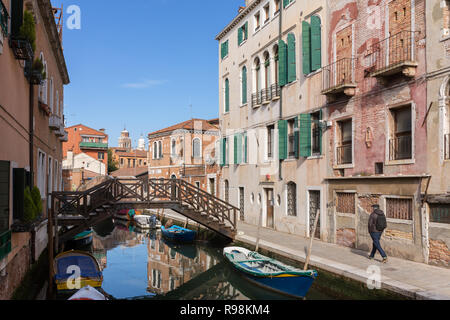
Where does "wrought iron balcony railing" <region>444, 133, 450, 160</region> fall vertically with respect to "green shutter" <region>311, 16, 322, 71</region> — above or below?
below

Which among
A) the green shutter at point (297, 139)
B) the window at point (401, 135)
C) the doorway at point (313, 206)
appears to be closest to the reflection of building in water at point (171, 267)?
the doorway at point (313, 206)

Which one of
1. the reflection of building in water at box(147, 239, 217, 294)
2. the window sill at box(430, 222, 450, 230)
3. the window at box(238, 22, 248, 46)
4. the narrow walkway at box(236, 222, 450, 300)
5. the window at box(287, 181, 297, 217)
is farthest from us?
the window at box(238, 22, 248, 46)

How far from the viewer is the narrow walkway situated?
7609 mm

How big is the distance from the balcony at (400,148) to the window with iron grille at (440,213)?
143cm

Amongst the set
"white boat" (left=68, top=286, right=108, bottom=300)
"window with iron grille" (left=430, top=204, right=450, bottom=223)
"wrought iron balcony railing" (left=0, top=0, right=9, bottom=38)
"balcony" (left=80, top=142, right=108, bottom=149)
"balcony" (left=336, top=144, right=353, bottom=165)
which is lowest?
"white boat" (left=68, top=286, right=108, bottom=300)

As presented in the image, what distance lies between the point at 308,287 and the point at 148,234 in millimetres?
15433

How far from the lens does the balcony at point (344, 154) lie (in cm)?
1287

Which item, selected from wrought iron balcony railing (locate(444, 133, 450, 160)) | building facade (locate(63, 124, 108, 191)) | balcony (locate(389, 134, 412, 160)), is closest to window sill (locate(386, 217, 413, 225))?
balcony (locate(389, 134, 412, 160))

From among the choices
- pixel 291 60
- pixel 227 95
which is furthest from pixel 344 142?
pixel 227 95

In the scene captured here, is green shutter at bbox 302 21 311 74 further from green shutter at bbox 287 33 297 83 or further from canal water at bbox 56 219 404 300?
canal water at bbox 56 219 404 300

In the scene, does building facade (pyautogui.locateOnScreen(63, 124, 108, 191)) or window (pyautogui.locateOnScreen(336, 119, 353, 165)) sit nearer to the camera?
window (pyautogui.locateOnScreen(336, 119, 353, 165))

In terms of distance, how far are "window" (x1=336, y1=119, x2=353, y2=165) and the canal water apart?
4.32 meters

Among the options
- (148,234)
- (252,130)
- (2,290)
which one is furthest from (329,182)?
(148,234)

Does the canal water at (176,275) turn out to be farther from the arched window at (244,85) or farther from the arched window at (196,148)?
the arched window at (196,148)
